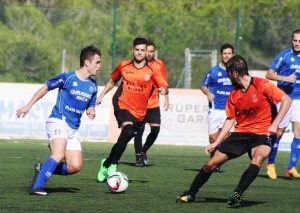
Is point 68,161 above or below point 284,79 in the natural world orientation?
below

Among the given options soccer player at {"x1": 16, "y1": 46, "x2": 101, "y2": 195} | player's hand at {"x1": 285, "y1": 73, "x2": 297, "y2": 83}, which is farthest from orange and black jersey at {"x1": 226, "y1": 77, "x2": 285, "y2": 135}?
player's hand at {"x1": 285, "y1": 73, "x2": 297, "y2": 83}

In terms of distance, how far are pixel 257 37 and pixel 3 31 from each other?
9398 millimetres

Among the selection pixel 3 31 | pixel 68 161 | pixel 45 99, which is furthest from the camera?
pixel 3 31

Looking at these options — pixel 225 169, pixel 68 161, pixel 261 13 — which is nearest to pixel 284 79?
pixel 225 169

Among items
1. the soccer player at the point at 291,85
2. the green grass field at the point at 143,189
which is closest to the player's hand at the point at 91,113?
the green grass field at the point at 143,189

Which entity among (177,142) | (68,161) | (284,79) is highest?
(284,79)

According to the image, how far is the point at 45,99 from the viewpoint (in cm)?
2256

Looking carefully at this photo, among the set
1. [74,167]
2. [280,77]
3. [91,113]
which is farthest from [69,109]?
[280,77]

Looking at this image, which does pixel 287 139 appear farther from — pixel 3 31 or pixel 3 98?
pixel 3 31

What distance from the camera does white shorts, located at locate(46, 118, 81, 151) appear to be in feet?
35.8

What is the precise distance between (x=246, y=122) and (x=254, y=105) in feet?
0.79

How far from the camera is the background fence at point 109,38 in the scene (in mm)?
29156

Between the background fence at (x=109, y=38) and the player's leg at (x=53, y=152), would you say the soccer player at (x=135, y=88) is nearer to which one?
the player's leg at (x=53, y=152)

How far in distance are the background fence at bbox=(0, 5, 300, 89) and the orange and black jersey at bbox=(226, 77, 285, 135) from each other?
1705 centimetres
